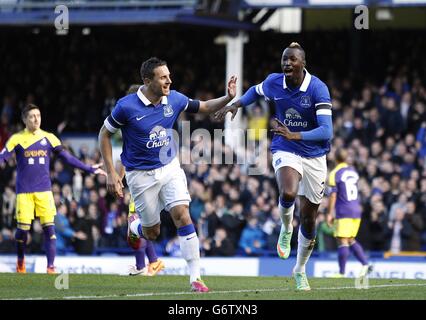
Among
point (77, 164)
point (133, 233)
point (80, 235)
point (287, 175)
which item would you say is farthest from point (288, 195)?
point (80, 235)

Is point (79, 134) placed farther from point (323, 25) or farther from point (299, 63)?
point (299, 63)

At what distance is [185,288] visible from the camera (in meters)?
15.3

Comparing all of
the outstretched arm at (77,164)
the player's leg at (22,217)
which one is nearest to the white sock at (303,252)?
the outstretched arm at (77,164)

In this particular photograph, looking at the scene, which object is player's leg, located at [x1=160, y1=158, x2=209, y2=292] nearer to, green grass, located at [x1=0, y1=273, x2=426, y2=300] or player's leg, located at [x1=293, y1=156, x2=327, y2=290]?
green grass, located at [x1=0, y1=273, x2=426, y2=300]

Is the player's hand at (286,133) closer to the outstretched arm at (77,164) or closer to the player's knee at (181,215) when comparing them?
the player's knee at (181,215)

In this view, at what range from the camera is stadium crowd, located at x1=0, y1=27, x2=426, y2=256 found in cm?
2548

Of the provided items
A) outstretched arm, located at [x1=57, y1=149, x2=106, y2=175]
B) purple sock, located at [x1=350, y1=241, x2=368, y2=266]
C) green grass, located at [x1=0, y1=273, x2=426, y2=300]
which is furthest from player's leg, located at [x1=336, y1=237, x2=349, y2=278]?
outstretched arm, located at [x1=57, y1=149, x2=106, y2=175]

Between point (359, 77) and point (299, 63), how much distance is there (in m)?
16.2

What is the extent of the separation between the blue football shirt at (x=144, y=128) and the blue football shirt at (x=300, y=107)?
125 cm

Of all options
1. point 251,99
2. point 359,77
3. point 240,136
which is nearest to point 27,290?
point 251,99

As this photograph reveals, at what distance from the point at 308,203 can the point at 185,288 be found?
6.15 feet

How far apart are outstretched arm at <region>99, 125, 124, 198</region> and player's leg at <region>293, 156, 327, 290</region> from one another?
7.50 ft

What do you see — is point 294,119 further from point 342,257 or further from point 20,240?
point 342,257

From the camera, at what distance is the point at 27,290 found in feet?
48.9
